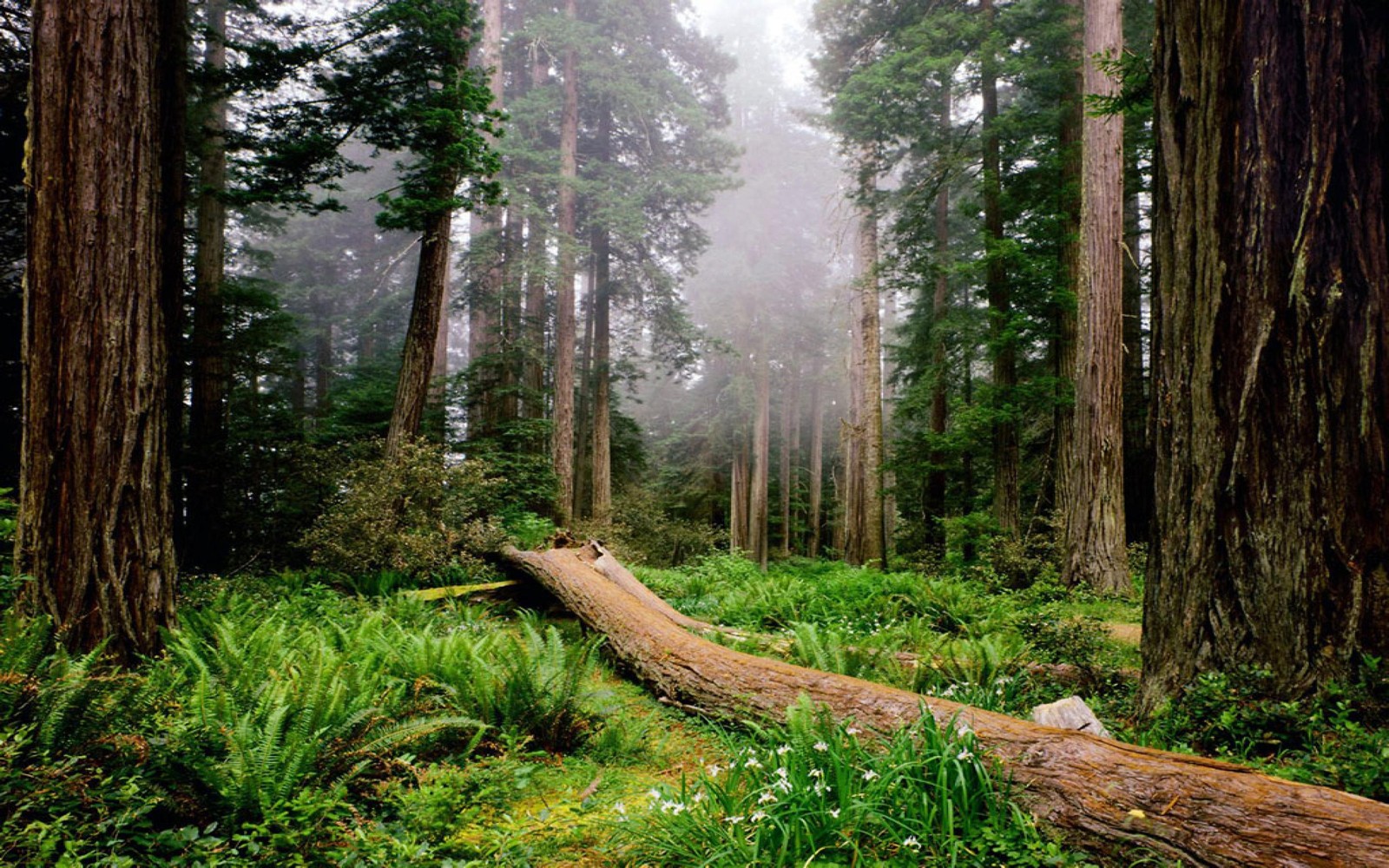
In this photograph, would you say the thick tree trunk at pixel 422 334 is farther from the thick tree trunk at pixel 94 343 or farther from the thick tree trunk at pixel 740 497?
the thick tree trunk at pixel 740 497

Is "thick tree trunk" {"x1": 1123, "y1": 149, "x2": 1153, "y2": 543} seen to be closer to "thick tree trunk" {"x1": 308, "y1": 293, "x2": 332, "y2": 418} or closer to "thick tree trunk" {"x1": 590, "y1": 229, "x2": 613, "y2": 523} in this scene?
"thick tree trunk" {"x1": 590, "y1": 229, "x2": 613, "y2": 523}

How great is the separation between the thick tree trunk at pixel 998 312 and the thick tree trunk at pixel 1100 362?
2.35m

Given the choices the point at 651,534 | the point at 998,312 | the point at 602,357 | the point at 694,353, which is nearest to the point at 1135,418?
the point at 998,312

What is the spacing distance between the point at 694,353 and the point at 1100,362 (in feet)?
37.3

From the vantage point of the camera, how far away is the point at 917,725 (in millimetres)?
3098

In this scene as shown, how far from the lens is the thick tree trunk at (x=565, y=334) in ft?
51.6

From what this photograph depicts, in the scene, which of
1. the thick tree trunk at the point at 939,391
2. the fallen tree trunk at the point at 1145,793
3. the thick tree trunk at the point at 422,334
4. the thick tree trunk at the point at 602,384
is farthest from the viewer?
the thick tree trunk at the point at 602,384

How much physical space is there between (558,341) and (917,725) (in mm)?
14533

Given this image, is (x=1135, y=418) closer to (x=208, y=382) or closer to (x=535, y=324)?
(x=535, y=324)

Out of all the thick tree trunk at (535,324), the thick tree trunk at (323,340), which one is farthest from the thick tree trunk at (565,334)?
the thick tree trunk at (323,340)

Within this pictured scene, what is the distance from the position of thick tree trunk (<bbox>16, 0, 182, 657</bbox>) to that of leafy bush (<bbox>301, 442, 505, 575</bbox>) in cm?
391

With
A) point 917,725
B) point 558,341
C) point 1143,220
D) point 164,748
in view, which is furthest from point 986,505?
point 164,748

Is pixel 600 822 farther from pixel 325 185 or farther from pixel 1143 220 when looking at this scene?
pixel 1143 220

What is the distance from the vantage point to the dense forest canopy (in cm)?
293
